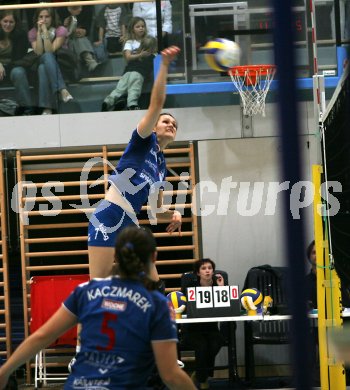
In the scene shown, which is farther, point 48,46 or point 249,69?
point 48,46

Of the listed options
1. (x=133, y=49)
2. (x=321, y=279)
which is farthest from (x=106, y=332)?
(x=133, y=49)

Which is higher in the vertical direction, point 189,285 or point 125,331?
point 125,331

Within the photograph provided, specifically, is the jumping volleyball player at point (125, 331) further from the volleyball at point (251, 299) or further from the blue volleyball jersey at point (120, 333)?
the volleyball at point (251, 299)

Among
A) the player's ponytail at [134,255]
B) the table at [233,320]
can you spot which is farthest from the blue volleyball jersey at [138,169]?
the table at [233,320]

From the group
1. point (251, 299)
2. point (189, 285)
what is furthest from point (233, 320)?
point (189, 285)

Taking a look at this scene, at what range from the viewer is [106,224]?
4625 mm

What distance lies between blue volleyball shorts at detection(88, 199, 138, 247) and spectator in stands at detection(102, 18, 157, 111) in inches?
201

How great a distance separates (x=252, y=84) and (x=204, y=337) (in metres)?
2.87

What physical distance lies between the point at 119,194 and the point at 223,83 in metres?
4.88

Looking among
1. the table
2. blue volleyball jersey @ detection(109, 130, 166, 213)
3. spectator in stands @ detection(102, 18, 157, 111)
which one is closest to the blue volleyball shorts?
blue volleyball jersey @ detection(109, 130, 166, 213)

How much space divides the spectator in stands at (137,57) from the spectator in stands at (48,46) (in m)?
0.75

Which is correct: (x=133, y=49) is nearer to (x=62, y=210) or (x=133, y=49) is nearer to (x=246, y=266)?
(x=62, y=210)

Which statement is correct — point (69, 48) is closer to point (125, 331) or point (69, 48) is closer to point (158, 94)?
point (158, 94)

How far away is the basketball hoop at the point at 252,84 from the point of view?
8.84m
